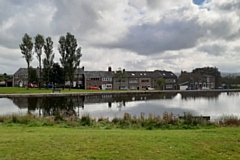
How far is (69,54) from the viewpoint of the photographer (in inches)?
2459

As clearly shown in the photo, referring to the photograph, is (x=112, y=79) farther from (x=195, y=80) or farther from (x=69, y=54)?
(x=195, y=80)

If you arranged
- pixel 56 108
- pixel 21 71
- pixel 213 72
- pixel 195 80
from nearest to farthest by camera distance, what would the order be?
pixel 56 108 < pixel 21 71 < pixel 195 80 < pixel 213 72

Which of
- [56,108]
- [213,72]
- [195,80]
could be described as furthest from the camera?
[213,72]

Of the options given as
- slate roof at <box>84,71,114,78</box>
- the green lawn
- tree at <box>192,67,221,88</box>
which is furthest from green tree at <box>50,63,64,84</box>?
tree at <box>192,67,221,88</box>

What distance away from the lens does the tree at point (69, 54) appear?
204 ft

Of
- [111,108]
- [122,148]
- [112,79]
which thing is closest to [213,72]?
[112,79]

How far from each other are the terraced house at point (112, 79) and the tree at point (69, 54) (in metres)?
17.5

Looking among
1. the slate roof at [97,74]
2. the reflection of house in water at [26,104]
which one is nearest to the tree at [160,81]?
the slate roof at [97,74]

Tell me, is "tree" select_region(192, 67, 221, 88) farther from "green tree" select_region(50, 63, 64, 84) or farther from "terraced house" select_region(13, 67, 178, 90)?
"green tree" select_region(50, 63, 64, 84)

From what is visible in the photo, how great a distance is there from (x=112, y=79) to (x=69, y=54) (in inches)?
973

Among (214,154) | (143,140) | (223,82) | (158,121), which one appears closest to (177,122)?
(158,121)

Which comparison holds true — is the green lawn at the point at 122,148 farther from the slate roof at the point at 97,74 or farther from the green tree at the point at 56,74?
the slate roof at the point at 97,74

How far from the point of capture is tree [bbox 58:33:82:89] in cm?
6212

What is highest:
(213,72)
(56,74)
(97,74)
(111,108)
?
(213,72)
